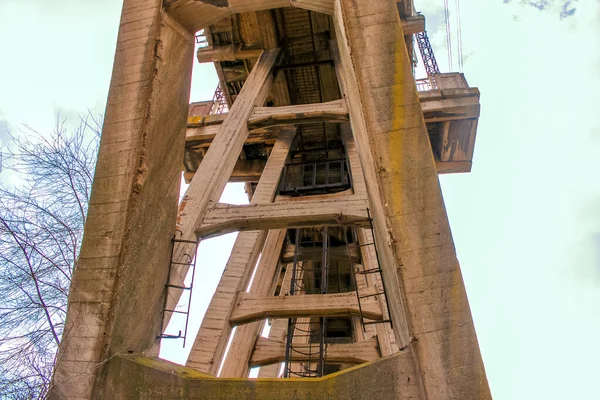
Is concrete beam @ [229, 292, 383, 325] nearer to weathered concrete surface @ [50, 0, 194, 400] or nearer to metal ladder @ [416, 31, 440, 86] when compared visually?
weathered concrete surface @ [50, 0, 194, 400]

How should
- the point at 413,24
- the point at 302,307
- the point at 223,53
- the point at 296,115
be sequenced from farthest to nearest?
the point at 223,53 < the point at 413,24 < the point at 296,115 < the point at 302,307

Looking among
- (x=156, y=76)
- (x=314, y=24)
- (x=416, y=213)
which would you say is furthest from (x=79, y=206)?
(x=314, y=24)

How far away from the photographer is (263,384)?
3365 mm

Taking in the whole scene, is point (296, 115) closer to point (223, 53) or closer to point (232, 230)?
point (232, 230)

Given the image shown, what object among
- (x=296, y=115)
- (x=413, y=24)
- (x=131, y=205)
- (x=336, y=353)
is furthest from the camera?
(x=413, y=24)

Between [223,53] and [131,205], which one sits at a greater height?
[223,53]

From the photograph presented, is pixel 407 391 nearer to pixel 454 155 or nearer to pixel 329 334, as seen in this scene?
pixel 454 155

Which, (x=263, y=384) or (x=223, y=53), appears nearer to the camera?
(x=263, y=384)

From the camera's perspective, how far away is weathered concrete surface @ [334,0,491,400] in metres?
3.20

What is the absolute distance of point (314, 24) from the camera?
10.2 meters

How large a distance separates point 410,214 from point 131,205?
261cm

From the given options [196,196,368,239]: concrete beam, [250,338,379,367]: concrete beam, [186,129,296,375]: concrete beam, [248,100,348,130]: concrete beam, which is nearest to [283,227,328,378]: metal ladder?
[250,338,379,367]: concrete beam

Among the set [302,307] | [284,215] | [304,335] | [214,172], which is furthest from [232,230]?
[304,335]

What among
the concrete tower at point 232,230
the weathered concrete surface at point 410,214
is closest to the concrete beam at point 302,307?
the concrete tower at point 232,230
